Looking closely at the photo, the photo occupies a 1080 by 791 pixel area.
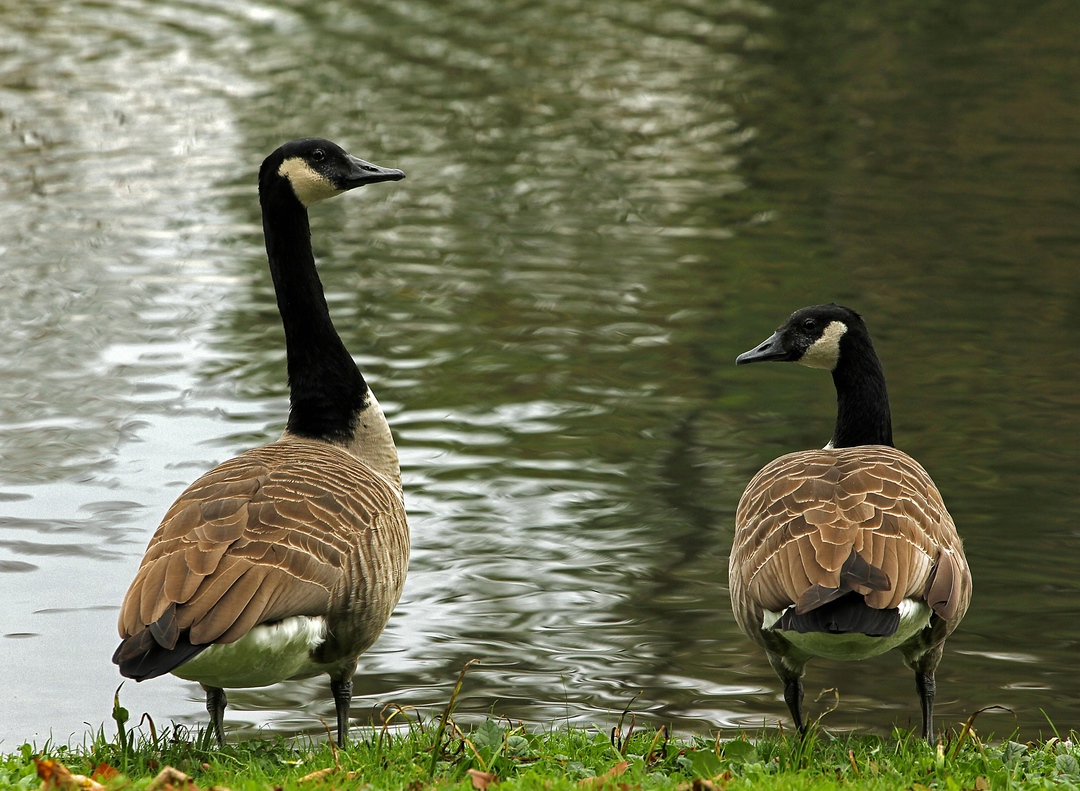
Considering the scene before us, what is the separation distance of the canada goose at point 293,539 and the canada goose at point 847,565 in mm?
1504

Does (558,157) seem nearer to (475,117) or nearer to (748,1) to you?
(475,117)

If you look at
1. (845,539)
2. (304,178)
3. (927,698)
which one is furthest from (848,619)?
(304,178)

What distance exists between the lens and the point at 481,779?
4.79 metres

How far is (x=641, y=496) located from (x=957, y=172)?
8753 mm

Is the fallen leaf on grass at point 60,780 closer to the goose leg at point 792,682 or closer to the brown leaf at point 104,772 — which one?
the brown leaf at point 104,772

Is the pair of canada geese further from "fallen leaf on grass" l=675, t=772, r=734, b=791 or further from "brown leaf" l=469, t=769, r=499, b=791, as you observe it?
"brown leaf" l=469, t=769, r=499, b=791

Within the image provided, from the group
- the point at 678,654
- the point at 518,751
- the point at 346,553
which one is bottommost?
the point at 678,654

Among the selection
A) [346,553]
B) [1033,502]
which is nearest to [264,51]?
[1033,502]

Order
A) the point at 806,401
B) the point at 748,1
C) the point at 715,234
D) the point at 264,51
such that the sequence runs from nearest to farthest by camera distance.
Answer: the point at 806,401 < the point at 715,234 < the point at 264,51 < the point at 748,1

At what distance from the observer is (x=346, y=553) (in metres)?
5.36

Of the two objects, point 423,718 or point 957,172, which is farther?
point 957,172

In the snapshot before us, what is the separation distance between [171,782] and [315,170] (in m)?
3.07

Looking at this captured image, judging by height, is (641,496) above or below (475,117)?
below

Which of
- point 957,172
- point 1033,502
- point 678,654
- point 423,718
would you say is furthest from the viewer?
point 957,172
